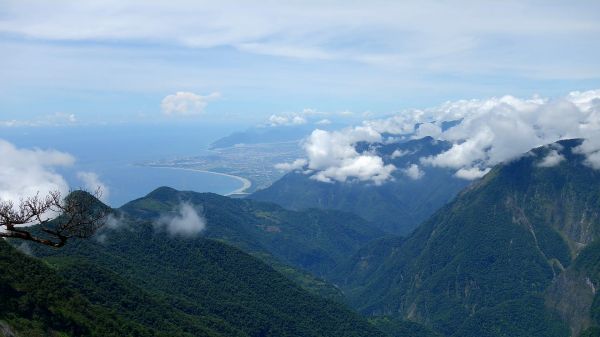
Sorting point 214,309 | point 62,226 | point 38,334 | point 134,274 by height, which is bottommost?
point 214,309

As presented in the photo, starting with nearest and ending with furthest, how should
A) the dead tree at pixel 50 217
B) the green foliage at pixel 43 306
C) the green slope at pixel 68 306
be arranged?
the dead tree at pixel 50 217 → the green foliage at pixel 43 306 → the green slope at pixel 68 306

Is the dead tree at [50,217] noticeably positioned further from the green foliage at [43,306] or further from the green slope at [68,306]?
the green foliage at [43,306]

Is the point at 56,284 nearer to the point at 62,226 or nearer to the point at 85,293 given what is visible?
the point at 85,293

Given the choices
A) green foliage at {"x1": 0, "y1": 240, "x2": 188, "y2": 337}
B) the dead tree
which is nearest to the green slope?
green foliage at {"x1": 0, "y1": 240, "x2": 188, "y2": 337}

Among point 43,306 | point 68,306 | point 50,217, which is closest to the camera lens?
point 50,217

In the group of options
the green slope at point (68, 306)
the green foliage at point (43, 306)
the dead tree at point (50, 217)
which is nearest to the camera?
the dead tree at point (50, 217)

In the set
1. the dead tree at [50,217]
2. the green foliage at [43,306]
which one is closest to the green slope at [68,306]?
the green foliage at [43,306]

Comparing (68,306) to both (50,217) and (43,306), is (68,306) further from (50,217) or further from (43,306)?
(50,217)

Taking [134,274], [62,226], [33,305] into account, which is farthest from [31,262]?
[62,226]

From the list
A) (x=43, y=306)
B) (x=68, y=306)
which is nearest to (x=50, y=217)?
(x=43, y=306)

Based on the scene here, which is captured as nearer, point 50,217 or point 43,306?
point 50,217

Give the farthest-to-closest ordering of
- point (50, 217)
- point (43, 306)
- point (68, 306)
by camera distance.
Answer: point (68, 306) < point (43, 306) < point (50, 217)
